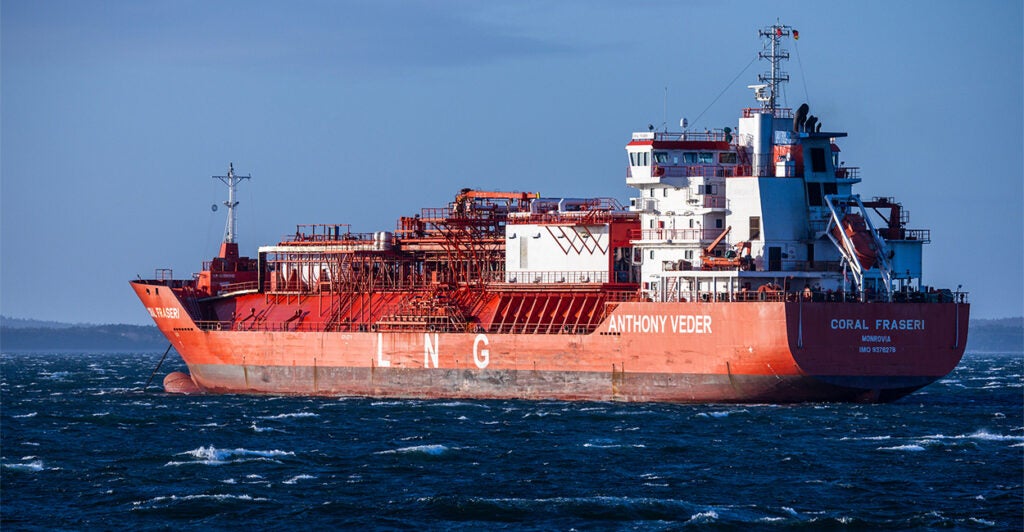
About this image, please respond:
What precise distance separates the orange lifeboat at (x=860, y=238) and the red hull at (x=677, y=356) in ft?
7.88

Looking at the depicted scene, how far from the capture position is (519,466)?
1591 inches

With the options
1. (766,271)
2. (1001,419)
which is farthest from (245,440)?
(1001,419)

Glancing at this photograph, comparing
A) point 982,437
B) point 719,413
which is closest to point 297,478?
point 719,413

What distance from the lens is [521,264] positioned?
62.1 m

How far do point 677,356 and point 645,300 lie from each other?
3.11m

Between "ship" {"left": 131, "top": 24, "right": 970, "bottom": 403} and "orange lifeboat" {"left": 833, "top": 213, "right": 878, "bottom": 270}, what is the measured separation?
74 millimetres

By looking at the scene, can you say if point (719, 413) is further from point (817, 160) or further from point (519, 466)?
point (519, 466)

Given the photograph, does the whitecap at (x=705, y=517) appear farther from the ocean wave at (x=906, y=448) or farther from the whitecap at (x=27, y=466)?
the whitecap at (x=27, y=466)

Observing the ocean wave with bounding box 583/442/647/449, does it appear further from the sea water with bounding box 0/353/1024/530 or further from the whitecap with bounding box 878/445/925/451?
the whitecap with bounding box 878/445/925/451

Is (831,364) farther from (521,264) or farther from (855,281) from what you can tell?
(521,264)

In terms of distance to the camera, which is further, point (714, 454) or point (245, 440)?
point (245, 440)

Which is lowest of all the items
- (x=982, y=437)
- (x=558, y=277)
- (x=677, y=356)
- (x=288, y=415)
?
(x=982, y=437)

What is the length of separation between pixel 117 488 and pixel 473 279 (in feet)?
98.8

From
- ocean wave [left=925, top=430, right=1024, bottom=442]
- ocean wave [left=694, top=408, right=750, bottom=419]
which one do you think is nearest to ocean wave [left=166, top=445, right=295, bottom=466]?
ocean wave [left=694, top=408, right=750, bottom=419]
